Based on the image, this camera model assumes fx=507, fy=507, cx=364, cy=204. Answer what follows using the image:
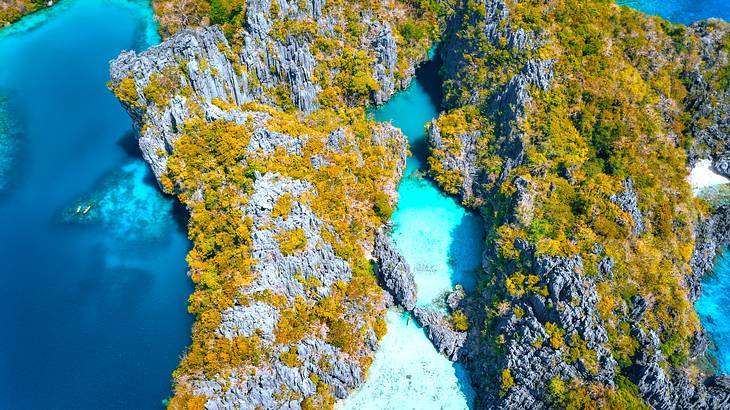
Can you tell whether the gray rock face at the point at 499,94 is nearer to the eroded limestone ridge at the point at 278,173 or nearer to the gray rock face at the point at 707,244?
the eroded limestone ridge at the point at 278,173

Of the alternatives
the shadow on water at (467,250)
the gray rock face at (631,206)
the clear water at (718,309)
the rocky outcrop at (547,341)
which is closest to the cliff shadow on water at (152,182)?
the shadow on water at (467,250)

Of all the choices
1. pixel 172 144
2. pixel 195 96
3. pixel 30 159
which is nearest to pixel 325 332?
pixel 172 144

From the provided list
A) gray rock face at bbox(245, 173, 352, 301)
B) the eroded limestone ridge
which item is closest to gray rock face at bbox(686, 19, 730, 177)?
the eroded limestone ridge

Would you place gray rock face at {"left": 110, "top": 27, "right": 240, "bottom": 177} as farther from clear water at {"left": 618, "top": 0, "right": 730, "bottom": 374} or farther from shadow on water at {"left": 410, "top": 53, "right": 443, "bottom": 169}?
clear water at {"left": 618, "top": 0, "right": 730, "bottom": 374}

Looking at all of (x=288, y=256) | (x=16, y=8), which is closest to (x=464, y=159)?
(x=288, y=256)

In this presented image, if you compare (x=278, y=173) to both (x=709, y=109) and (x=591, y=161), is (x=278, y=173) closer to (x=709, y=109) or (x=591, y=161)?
(x=591, y=161)
